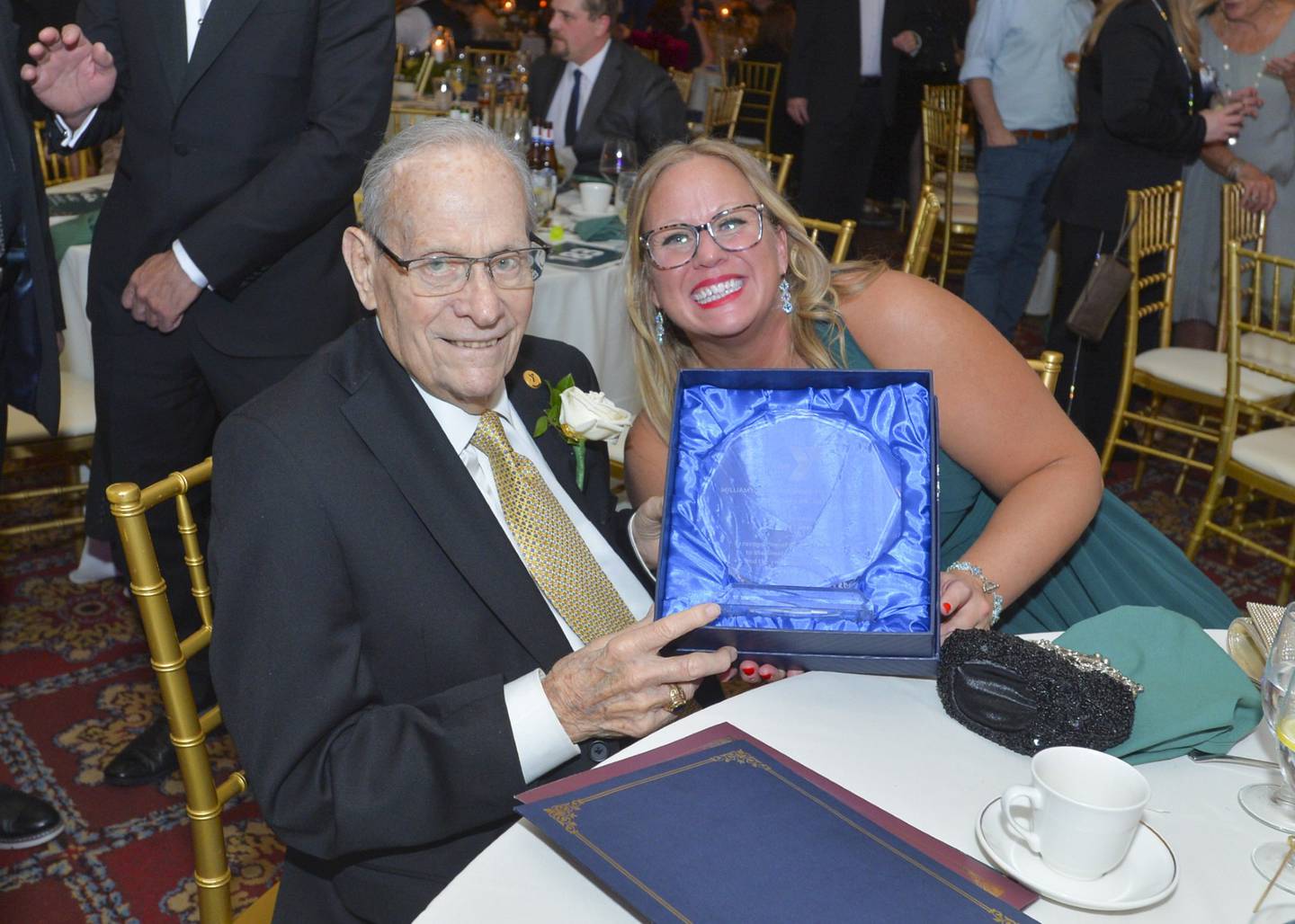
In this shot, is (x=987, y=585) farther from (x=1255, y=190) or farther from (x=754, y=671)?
(x=1255, y=190)

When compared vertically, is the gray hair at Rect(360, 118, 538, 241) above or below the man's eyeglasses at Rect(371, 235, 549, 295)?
above

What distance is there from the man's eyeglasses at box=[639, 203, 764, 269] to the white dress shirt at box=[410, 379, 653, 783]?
41 cm

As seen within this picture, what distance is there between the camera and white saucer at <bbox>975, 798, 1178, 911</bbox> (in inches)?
40.5

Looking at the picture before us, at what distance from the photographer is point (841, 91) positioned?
6785 millimetres

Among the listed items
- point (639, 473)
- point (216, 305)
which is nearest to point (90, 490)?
point (216, 305)

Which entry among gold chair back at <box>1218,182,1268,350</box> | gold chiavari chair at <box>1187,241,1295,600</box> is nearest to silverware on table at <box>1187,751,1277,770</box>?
gold chiavari chair at <box>1187,241,1295,600</box>

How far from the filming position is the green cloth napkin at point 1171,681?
1284 mm

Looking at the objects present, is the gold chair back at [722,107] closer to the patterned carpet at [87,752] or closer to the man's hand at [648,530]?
the patterned carpet at [87,752]

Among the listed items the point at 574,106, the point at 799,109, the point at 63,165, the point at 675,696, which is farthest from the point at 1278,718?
the point at 799,109

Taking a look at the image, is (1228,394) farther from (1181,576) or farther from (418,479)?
(418,479)

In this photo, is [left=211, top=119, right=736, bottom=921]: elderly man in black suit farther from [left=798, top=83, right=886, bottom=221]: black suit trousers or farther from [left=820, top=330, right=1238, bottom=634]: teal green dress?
[left=798, top=83, right=886, bottom=221]: black suit trousers

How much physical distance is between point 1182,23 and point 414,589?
13.3 feet

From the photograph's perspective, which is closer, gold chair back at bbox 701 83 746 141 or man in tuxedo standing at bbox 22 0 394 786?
man in tuxedo standing at bbox 22 0 394 786

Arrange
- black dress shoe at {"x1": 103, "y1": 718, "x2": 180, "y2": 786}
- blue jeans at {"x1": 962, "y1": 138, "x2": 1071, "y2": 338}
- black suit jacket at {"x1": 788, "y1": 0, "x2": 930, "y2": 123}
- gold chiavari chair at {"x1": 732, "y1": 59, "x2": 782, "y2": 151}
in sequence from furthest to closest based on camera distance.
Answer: gold chiavari chair at {"x1": 732, "y1": 59, "x2": 782, "y2": 151}
black suit jacket at {"x1": 788, "y1": 0, "x2": 930, "y2": 123}
blue jeans at {"x1": 962, "y1": 138, "x2": 1071, "y2": 338}
black dress shoe at {"x1": 103, "y1": 718, "x2": 180, "y2": 786}
